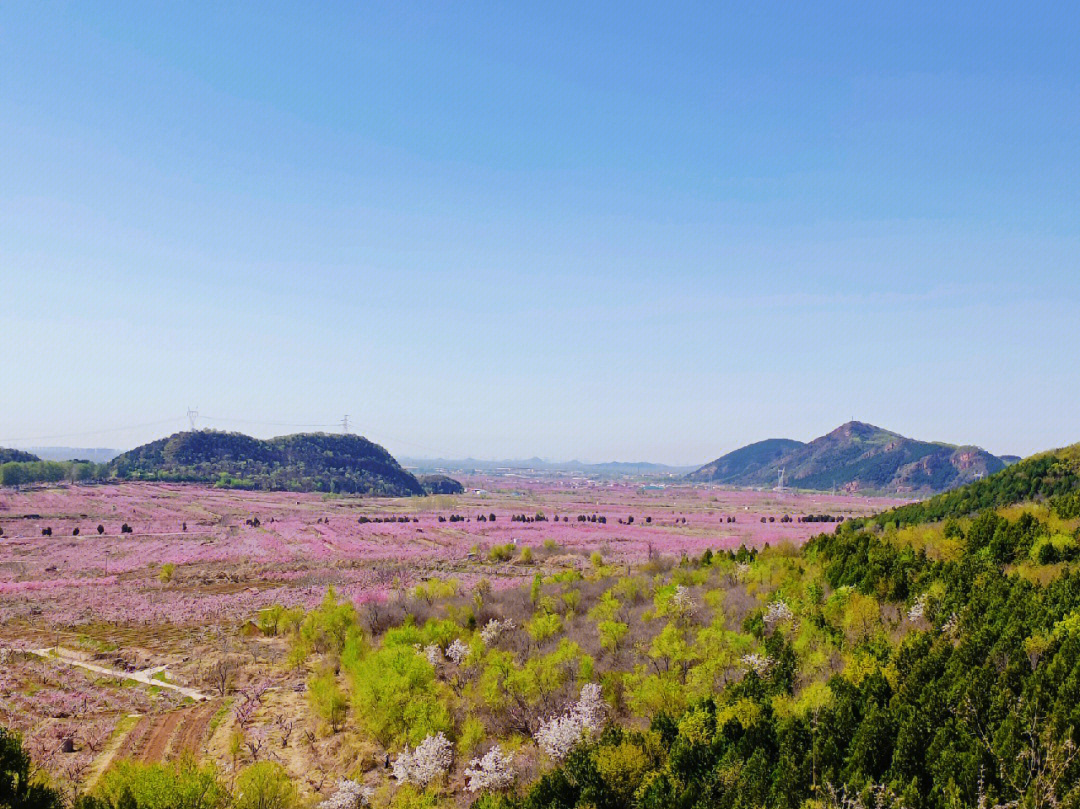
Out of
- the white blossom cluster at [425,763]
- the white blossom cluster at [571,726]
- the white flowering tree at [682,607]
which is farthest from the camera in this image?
the white flowering tree at [682,607]

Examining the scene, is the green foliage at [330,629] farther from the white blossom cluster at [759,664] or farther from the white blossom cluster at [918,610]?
the white blossom cluster at [918,610]

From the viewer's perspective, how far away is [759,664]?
1658cm

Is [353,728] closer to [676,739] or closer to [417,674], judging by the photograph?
[417,674]

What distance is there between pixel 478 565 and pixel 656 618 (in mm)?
24889

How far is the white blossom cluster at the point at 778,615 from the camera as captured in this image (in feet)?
66.1

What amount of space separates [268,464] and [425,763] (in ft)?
495

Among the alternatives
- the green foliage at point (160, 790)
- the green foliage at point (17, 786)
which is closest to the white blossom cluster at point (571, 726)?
the green foliage at point (160, 790)

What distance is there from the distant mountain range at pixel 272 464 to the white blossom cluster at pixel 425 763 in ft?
401

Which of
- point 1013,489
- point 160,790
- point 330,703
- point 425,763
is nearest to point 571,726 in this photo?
point 425,763

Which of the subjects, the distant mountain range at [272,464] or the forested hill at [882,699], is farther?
the distant mountain range at [272,464]

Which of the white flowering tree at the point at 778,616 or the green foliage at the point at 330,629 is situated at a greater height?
the white flowering tree at the point at 778,616

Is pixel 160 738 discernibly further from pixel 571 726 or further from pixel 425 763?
pixel 571 726

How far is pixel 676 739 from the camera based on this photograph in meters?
13.3

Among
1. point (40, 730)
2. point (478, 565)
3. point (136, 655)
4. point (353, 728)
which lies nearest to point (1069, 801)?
point (353, 728)
